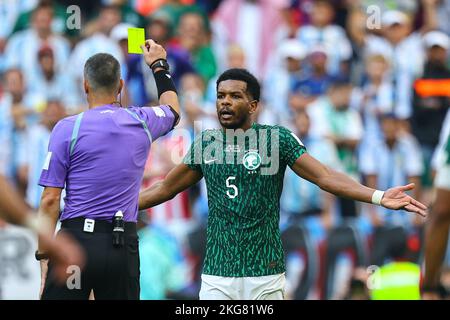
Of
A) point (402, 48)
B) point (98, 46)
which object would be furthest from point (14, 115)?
point (402, 48)

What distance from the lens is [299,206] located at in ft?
47.9

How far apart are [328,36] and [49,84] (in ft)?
12.9

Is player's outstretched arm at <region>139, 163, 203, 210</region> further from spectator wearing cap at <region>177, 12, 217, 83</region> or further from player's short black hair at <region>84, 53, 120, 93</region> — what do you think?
spectator wearing cap at <region>177, 12, 217, 83</region>

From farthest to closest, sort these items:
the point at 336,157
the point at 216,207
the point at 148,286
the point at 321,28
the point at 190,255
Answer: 1. the point at 321,28
2. the point at 336,157
3. the point at 190,255
4. the point at 148,286
5. the point at 216,207

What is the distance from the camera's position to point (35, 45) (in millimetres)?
14781

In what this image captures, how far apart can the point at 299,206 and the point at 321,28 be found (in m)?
2.78

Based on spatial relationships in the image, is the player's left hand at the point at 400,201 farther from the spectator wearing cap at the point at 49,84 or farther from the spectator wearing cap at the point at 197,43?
the spectator wearing cap at the point at 197,43

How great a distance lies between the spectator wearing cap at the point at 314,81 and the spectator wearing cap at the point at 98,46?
2.33 meters

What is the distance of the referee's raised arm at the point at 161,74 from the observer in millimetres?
8648

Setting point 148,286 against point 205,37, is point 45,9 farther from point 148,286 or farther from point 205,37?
point 148,286

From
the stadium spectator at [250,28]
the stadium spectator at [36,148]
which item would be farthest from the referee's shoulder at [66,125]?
the stadium spectator at [250,28]

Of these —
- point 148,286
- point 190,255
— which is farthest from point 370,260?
point 148,286

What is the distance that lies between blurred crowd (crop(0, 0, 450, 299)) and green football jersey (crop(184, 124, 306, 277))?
5007 millimetres
